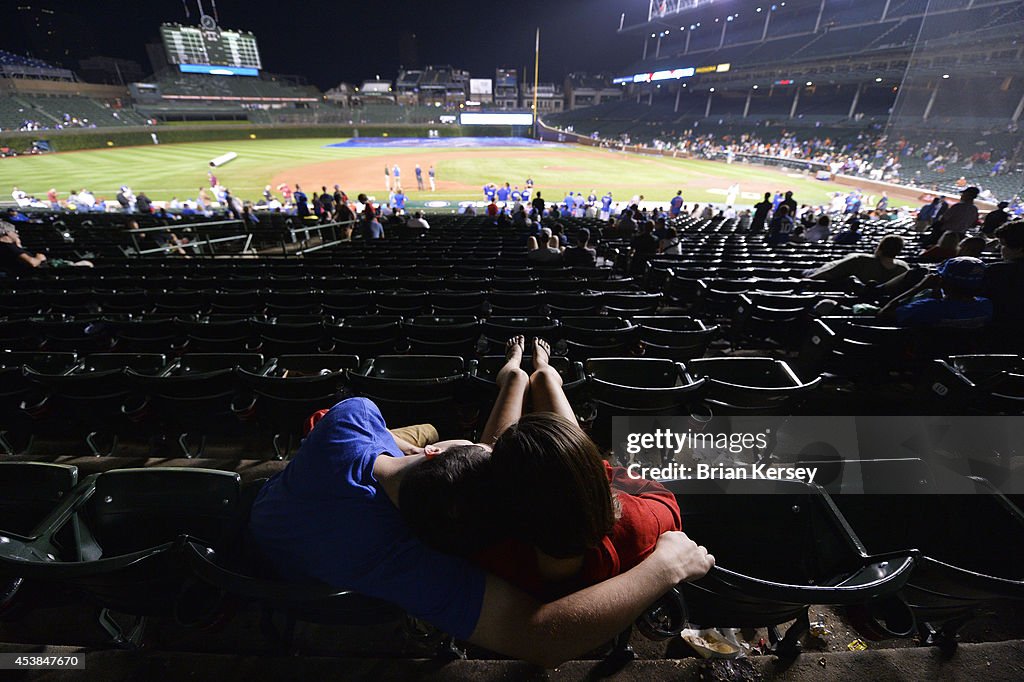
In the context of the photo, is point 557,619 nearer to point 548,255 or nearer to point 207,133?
point 548,255

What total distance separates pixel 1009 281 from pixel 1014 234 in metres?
0.46

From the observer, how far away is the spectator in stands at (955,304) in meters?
3.79

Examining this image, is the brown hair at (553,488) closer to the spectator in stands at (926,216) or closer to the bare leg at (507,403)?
the bare leg at (507,403)

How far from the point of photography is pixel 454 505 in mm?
1180

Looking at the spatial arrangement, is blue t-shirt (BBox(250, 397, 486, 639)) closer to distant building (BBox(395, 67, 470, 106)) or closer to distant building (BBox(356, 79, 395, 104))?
distant building (BBox(356, 79, 395, 104))

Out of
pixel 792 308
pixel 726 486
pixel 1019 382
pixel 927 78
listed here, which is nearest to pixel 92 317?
pixel 726 486

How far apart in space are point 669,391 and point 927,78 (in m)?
34.7

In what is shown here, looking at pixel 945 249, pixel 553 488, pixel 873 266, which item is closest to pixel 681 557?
pixel 553 488

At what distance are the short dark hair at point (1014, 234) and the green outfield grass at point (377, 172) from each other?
2213 cm

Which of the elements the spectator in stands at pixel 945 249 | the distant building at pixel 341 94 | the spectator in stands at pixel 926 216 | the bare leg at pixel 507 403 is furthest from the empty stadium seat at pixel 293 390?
the distant building at pixel 341 94

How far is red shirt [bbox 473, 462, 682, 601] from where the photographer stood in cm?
123

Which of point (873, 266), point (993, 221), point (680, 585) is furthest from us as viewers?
point (993, 221)

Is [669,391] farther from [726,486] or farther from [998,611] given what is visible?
[998,611]

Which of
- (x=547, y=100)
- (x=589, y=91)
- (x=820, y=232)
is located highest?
(x=589, y=91)
